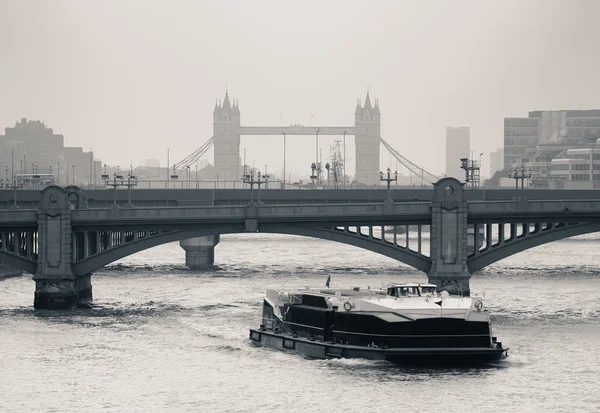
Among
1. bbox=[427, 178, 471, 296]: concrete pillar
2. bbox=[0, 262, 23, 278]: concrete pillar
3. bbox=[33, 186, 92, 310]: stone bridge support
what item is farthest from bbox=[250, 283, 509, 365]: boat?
bbox=[0, 262, 23, 278]: concrete pillar

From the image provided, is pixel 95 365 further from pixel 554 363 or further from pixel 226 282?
pixel 226 282

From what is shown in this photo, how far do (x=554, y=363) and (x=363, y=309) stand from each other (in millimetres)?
12581

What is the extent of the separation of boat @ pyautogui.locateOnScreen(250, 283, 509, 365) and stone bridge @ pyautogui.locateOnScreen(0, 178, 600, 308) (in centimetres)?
2724

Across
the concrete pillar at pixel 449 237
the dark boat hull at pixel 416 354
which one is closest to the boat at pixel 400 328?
the dark boat hull at pixel 416 354

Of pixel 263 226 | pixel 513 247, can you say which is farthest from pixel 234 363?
pixel 513 247

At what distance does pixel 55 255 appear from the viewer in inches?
4619

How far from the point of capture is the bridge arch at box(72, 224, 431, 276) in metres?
119

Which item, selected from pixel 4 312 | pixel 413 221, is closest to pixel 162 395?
pixel 4 312

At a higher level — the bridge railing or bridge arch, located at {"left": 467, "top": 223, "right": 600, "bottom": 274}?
the bridge railing

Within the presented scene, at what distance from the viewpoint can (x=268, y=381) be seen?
85562 millimetres

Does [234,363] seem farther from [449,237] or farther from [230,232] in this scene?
[449,237]

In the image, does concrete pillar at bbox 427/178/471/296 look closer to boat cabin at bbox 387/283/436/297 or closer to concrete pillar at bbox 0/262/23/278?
boat cabin at bbox 387/283/436/297

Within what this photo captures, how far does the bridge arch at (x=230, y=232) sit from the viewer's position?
119 metres

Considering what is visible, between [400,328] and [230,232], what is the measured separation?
121 feet
